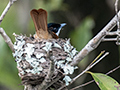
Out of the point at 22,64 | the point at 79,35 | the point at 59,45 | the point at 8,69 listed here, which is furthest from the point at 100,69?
the point at 22,64

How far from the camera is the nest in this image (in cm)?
343

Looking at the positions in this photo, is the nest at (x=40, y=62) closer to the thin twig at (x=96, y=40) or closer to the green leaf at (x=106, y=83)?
the thin twig at (x=96, y=40)

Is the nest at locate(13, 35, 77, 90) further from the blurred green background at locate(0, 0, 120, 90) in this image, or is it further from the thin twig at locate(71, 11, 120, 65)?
the blurred green background at locate(0, 0, 120, 90)

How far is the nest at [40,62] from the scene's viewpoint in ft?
11.2

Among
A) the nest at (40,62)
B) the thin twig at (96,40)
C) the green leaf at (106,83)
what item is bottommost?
the green leaf at (106,83)

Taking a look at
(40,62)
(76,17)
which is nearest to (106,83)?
(40,62)

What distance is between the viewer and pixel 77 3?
6312 millimetres

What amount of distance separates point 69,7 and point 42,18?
2.44 m

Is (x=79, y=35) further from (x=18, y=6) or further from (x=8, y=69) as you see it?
(x=18, y=6)

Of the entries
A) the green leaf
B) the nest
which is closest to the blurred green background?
the nest

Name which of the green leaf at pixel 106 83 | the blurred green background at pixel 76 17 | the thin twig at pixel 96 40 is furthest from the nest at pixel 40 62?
the blurred green background at pixel 76 17

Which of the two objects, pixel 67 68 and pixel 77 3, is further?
pixel 77 3

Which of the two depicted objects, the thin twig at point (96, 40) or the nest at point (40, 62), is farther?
the nest at point (40, 62)

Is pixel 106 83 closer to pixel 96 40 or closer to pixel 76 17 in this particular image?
pixel 96 40
